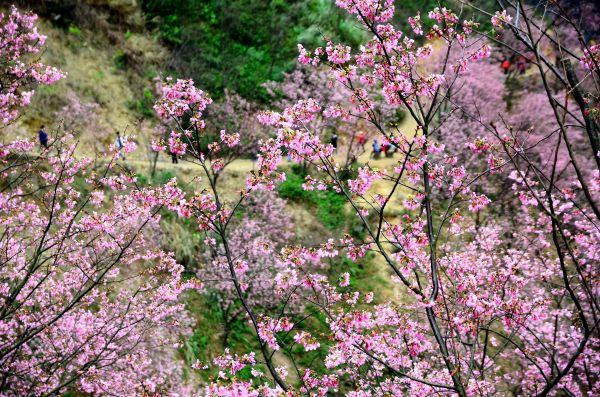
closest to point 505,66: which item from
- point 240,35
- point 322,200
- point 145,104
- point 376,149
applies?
point 376,149

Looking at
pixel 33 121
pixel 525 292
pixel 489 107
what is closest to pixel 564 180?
pixel 489 107

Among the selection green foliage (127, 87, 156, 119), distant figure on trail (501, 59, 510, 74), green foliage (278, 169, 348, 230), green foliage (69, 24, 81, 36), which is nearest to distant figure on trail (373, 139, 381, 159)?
green foliage (278, 169, 348, 230)

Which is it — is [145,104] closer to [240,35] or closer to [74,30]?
[74,30]

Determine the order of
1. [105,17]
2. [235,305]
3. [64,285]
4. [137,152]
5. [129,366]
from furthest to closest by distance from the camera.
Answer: [105,17], [137,152], [235,305], [129,366], [64,285]

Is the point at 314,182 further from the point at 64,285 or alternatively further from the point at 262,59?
the point at 262,59

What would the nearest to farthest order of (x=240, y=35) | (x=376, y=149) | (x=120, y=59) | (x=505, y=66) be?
(x=120, y=59) < (x=376, y=149) < (x=240, y=35) < (x=505, y=66)

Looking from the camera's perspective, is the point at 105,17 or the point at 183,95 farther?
the point at 105,17

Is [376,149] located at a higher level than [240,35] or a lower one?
lower

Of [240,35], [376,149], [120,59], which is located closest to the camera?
[120,59]

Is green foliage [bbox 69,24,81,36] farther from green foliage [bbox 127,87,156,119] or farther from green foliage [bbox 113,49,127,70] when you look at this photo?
green foliage [bbox 127,87,156,119]

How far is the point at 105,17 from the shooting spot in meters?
22.5

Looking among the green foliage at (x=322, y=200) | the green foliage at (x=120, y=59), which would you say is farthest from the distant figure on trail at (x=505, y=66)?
the green foliage at (x=120, y=59)

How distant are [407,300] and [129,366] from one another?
10829 millimetres

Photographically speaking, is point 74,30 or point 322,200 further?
point 322,200
